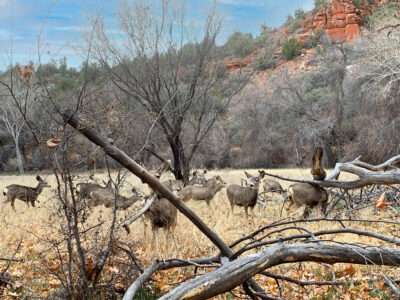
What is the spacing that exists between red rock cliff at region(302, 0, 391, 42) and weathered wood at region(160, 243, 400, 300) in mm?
78255

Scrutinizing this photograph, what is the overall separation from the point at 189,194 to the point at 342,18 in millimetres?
74130

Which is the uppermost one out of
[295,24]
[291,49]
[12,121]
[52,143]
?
[295,24]

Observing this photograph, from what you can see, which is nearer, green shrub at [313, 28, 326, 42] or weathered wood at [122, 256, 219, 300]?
weathered wood at [122, 256, 219, 300]

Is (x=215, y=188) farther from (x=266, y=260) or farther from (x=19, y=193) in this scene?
(x=266, y=260)

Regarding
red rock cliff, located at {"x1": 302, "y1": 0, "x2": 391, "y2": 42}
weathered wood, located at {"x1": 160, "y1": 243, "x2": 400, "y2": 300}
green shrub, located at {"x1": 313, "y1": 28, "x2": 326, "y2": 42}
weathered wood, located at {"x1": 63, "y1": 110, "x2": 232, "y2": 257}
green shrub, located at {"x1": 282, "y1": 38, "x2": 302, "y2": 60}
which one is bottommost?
weathered wood, located at {"x1": 160, "y1": 243, "x2": 400, "y2": 300}

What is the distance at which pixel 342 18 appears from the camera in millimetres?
79062

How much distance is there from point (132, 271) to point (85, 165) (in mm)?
1407

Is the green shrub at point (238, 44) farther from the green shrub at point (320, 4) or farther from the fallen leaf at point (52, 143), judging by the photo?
the green shrub at point (320, 4)

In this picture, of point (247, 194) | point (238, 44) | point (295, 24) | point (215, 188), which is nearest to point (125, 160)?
point (247, 194)

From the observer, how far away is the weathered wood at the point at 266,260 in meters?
3.01

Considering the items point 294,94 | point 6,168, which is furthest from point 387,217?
point 6,168

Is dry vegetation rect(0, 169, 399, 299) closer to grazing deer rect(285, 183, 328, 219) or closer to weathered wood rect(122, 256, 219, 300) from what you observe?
weathered wood rect(122, 256, 219, 300)

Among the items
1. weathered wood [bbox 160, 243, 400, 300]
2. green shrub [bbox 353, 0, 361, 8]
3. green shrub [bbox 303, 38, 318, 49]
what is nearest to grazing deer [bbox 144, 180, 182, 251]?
weathered wood [bbox 160, 243, 400, 300]

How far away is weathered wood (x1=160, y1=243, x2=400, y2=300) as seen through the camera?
3.01 meters
